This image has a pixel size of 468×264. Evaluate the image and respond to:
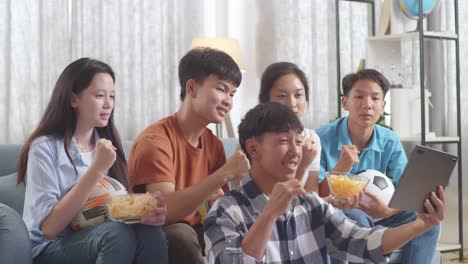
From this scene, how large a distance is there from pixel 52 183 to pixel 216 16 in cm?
278

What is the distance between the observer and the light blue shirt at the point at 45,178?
2.31m

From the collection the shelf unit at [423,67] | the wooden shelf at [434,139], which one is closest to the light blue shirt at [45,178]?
the shelf unit at [423,67]

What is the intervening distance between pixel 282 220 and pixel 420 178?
1.38 ft

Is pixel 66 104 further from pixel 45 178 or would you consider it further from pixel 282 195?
pixel 282 195

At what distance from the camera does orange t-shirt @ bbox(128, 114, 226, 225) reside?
2418mm

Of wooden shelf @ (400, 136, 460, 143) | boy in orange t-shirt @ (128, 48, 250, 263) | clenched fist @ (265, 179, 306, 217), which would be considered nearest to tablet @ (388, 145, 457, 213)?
clenched fist @ (265, 179, 306, 217)

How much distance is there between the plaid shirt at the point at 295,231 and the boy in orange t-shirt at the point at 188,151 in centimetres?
22

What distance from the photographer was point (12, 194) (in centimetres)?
283

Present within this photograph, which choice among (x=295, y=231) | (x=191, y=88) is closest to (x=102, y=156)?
(x=191, y=88)

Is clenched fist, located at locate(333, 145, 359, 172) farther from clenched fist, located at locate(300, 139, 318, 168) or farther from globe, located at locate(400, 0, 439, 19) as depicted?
globe, located at locate(400, 0, 439, 19)

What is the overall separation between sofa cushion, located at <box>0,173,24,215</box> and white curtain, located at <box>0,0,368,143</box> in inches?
55.6

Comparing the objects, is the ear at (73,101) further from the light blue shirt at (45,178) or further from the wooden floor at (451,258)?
the wooden floor at (451,258)

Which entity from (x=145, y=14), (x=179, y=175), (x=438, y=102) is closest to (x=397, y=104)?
(x=438, y=102)

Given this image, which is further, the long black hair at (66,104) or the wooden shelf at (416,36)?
the wooden shelf at (416,36)
